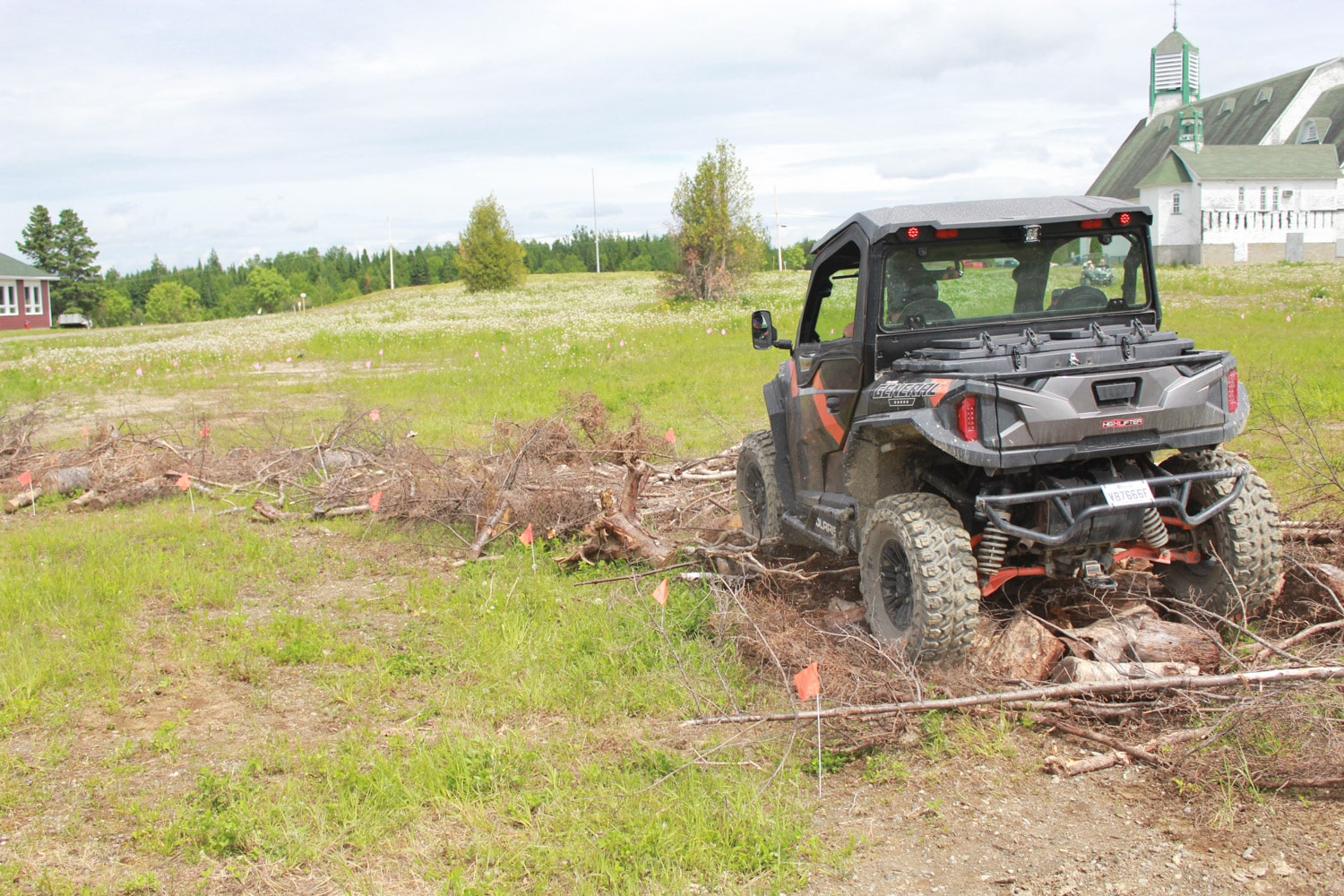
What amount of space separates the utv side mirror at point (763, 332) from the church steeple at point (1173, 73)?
92.6 meters

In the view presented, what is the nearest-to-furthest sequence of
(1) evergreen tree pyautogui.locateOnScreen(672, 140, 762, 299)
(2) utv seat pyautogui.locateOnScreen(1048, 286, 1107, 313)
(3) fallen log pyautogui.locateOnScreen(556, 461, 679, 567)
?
(2) utv seat pyautogui.locateOnScreen(1048, 286, 1107, 313) < (3) fallen log pyautogui.locateOnScreen(556, 461, 679, 567) < (1) evergreen tree pyautogui.locateOnScreen(672, 140, 762, 299)

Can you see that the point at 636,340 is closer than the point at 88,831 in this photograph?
No

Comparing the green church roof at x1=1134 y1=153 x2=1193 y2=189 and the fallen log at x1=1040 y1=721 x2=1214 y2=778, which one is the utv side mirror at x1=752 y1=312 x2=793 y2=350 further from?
the green church roof at x1=1134 y1=153 x2=1193 y2=189

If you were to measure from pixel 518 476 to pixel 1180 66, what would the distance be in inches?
3718

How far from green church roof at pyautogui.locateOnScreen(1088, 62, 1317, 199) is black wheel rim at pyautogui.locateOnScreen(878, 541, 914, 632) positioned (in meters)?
68.7

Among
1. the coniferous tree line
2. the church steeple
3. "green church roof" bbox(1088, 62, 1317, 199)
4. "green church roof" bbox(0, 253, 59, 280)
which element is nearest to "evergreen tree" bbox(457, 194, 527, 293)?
the coniferous tree line

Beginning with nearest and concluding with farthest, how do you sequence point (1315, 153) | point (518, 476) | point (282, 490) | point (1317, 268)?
point (518, 476), point (282, 490), point (1317, 268), point (1315, 153)

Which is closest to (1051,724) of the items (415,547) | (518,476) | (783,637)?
(783,637)

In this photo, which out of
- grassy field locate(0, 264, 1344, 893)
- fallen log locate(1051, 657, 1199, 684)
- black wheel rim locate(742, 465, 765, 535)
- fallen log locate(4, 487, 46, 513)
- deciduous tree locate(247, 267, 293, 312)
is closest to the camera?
grassy field locate(0, 264, 1344, 893)

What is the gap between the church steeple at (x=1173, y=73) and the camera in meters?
85.4

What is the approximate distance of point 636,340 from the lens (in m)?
25.0

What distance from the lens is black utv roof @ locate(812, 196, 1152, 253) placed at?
516 cm

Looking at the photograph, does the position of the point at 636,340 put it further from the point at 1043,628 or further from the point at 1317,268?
the point at 1317,268

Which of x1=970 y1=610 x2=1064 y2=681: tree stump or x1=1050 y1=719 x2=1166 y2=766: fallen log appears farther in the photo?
x1=970 y1=610 x2=1064 y2=681: tree stump
